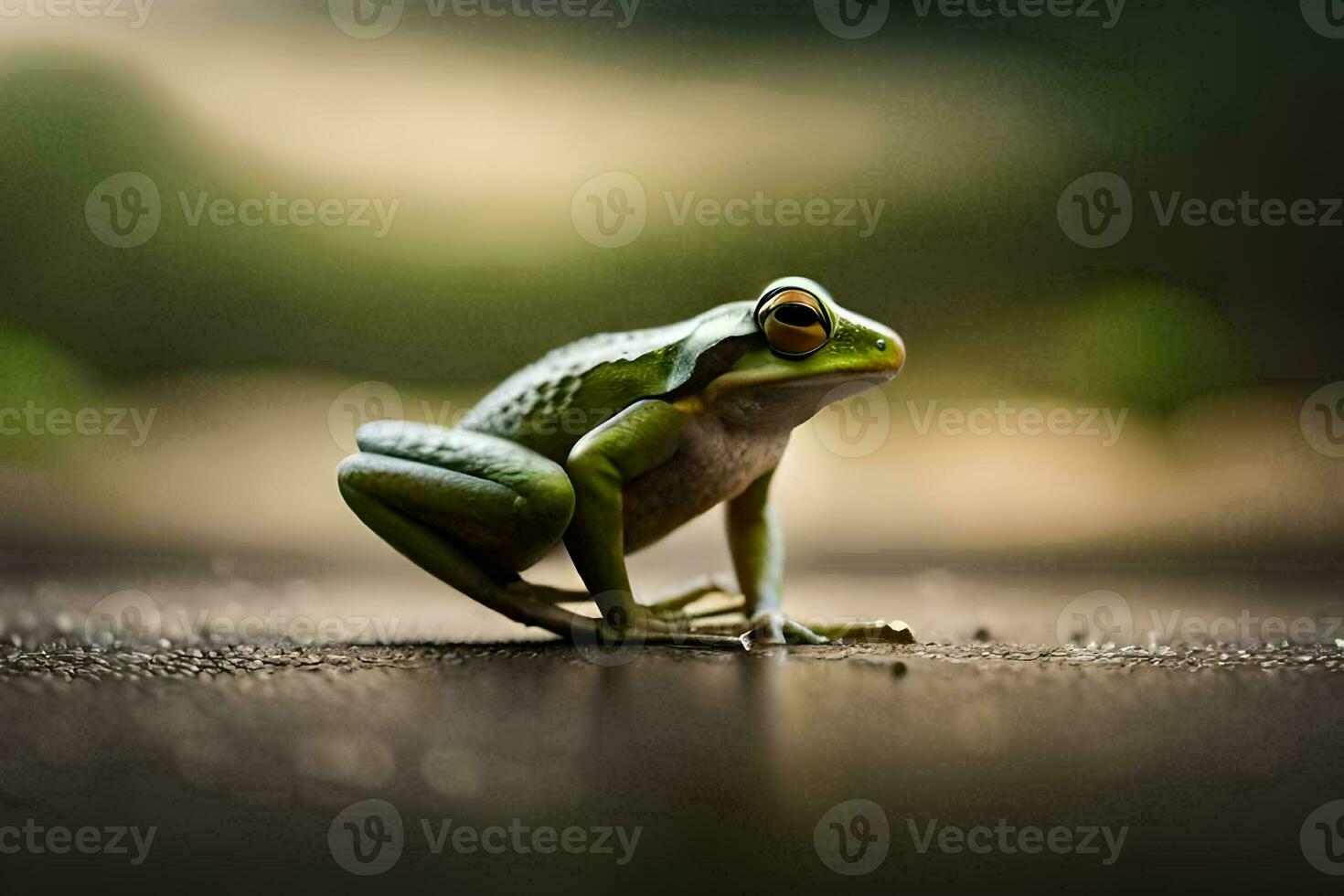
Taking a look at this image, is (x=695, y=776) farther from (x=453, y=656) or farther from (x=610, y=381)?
(x=610, y=381)

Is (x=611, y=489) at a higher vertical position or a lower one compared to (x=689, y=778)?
higher

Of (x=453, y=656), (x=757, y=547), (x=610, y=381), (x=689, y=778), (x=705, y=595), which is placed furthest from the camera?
(x=705, y=595)

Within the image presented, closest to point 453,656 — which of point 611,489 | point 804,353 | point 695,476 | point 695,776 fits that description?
point 611,489

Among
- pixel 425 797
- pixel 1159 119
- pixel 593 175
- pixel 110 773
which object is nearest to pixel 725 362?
pixel 425 797

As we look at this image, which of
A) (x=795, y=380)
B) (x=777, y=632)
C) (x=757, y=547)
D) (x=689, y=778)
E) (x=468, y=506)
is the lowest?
(x=689, y=778)

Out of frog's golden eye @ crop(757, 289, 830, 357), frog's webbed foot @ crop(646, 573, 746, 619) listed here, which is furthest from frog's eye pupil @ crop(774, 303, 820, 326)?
frog's webbed foot @ crop(646, 573, 746, 619)

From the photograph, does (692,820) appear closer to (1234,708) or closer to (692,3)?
(1234,708)
